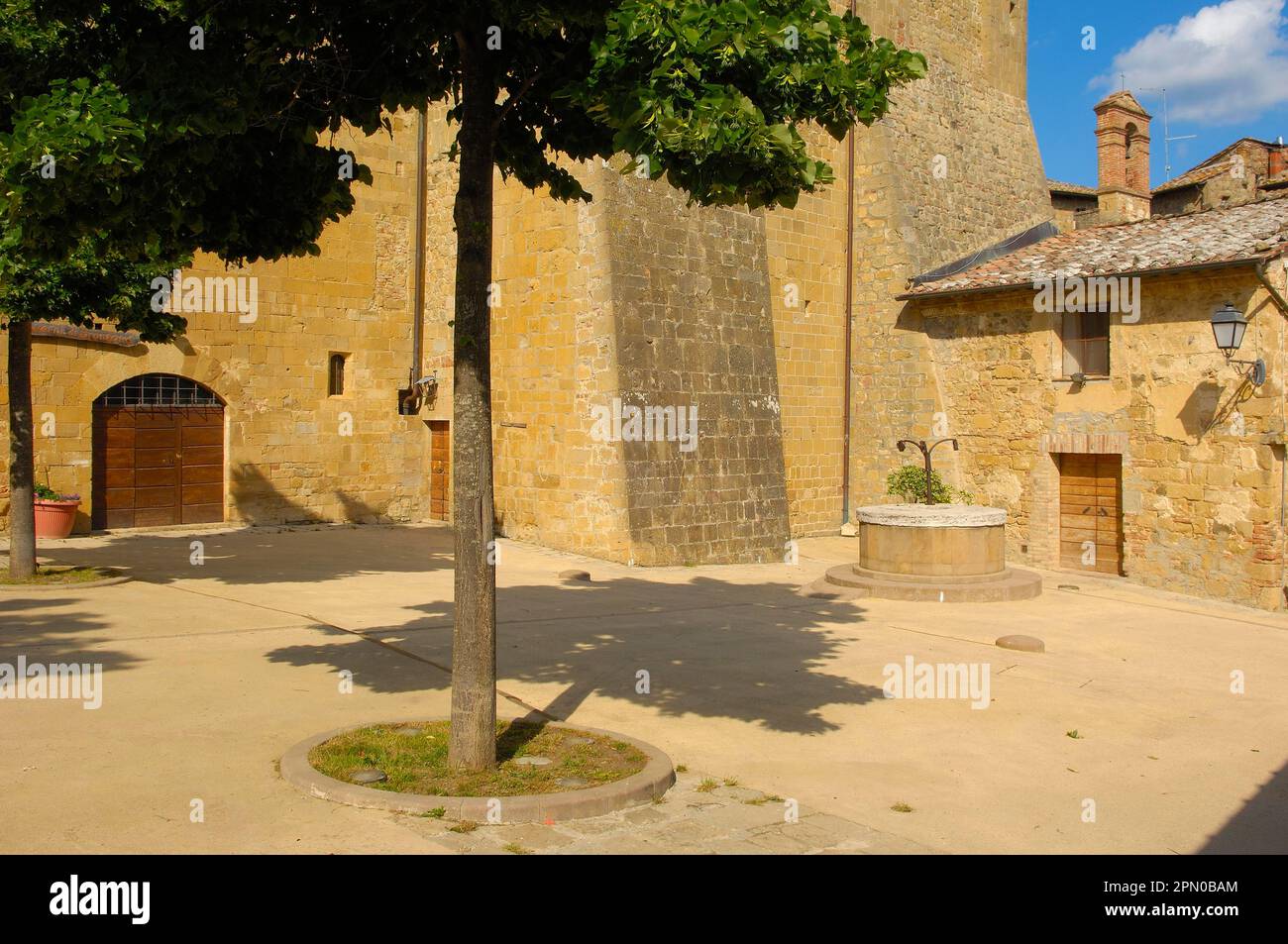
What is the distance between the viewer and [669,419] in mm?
15297

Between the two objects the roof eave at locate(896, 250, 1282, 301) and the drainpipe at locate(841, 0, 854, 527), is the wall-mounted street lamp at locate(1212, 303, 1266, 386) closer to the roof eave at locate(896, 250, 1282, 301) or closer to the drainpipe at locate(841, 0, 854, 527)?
the roof eave at locate(896, 250, 1282, 301)

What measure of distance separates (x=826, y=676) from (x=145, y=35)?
20.3ft

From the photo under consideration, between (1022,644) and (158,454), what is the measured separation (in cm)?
1216

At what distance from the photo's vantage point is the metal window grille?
1577 centimetres

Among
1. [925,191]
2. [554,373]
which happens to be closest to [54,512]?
[554,373]

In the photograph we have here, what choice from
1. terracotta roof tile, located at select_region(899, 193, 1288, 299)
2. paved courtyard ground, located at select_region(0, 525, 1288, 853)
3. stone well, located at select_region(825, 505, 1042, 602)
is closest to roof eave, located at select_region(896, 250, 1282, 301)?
terracotta roof tile, located at select_region(899, 193, 1288, 299)

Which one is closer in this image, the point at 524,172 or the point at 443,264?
the point at 524,172

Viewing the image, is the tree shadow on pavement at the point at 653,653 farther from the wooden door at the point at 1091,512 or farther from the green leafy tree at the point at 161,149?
the wooden door at the point at 1091,512

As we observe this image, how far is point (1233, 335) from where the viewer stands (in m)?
13.7

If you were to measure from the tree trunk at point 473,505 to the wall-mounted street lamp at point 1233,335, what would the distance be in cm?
1127

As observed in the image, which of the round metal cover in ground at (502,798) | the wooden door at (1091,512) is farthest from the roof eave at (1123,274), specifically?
the round metal cover in ground at (502,798)

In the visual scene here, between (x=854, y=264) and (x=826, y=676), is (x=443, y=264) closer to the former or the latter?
(x=854, y=264)

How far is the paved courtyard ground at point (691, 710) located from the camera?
16.5 feet

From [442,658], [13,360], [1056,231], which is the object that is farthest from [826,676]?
[1056,231]
